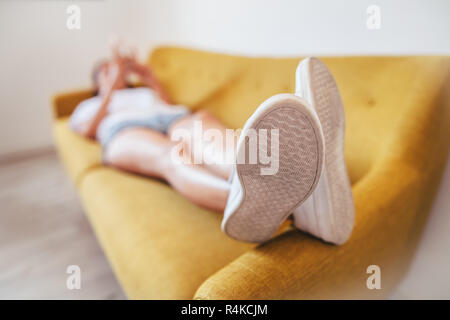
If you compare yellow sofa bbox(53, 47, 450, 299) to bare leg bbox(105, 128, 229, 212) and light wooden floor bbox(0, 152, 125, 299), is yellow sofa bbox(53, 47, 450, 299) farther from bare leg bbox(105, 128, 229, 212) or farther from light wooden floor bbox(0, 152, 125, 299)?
light wooden floor bbox(0, 152, 125, 299)

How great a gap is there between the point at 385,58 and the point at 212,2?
1148 mm

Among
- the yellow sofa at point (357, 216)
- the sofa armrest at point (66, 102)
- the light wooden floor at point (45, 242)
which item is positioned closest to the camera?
the yellow sofa at point (357, 216)

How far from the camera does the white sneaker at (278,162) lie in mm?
380

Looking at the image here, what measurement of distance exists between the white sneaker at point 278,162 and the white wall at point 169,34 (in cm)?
52

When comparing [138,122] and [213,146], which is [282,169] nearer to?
[213,146]

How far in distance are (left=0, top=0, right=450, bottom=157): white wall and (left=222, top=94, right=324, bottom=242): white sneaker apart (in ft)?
1.71

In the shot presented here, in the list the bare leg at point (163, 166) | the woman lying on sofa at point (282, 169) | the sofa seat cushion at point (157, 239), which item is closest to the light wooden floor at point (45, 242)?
the sofa seat cushion at point (157, 239)

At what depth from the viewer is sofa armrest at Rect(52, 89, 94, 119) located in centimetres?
176

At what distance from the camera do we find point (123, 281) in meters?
0.74

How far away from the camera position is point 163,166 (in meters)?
0.95

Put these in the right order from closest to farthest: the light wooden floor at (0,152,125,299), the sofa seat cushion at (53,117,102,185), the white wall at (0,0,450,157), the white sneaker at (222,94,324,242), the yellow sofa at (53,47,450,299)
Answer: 1. the white sneaker at (222,94,324,242)
2. the yellow sofa at (53,47,450,299)
3. the white wall at (0,0,450,157)
4. the light wooden floor at (0,152,125,299)
5. the sofa seat cushion at (53,117,102,185)

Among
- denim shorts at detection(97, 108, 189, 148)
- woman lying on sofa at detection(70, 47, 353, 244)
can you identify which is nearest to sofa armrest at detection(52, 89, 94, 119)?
denim shorts at detection(97, 108, 189, 148)

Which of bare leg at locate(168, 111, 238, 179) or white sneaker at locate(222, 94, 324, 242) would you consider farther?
bare leg at locate(168, 111, 238, 179)

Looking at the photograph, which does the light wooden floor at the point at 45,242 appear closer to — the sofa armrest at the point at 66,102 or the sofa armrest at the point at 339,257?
the sofa armrest at the point at 66,102
